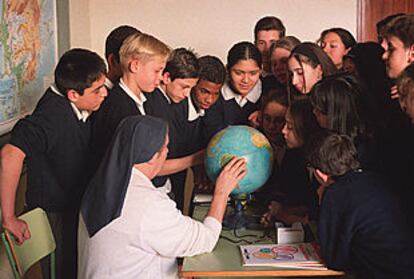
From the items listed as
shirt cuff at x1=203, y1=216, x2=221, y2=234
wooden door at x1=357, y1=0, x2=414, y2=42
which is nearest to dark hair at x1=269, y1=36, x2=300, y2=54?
shirt cuff at x1=203, y1=216, x2=221, y2=234

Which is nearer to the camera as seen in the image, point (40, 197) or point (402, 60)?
point (402, 60)

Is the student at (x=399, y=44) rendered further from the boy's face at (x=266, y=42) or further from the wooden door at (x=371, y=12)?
the wooden door at (x=371, y=12)

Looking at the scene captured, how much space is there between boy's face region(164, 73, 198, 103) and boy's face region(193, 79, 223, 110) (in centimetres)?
19

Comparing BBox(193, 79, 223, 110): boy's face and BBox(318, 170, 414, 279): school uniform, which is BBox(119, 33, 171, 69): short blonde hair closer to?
BBox(193, 79, 223, 110): boy's face

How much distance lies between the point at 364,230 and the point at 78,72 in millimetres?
1713

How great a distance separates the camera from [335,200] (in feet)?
8.19

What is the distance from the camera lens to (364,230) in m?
2.45

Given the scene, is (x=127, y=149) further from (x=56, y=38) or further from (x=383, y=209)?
(x=56, y=38)

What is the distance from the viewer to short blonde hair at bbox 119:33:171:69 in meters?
3.19

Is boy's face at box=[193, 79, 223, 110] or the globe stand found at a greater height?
boy's face at box=[193, 79, 223, 110]

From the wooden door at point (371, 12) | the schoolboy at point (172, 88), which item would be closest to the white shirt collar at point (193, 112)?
the schoolboy at point (172, 88)

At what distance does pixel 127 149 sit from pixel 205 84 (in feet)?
5.37

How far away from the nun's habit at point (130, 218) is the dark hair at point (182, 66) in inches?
46.8

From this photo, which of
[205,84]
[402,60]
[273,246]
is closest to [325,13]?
[205,84]
